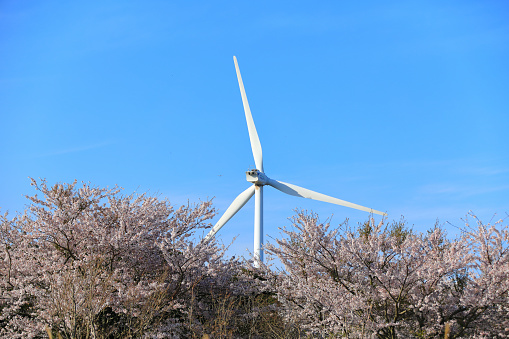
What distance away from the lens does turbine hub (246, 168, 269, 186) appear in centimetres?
3155

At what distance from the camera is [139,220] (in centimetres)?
1523

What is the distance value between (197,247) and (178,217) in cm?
205

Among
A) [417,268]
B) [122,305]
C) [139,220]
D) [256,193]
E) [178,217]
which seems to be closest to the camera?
[417,268]

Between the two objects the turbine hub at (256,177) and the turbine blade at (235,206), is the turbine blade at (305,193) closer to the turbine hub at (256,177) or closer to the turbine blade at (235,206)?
the turbine hub at (256,177)

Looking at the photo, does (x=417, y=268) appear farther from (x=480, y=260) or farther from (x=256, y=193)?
(x=256, y=193)

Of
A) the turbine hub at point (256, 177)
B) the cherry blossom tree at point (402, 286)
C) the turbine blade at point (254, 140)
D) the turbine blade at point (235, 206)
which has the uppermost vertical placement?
the turbine blade at point (254, 140)

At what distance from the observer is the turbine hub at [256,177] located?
104ft

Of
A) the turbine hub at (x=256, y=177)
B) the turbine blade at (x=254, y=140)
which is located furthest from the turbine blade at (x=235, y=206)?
the turbine blade at (x=254, y=140)

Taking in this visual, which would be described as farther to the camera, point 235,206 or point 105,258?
point 235,206

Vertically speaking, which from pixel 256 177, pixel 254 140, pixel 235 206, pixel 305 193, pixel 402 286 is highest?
pixel 254 140

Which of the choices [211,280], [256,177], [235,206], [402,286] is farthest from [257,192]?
[402,286]

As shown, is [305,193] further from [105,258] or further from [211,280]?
[105,258]

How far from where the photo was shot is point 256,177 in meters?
31.6

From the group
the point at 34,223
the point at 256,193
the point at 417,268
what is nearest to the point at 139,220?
the point at 34,223
